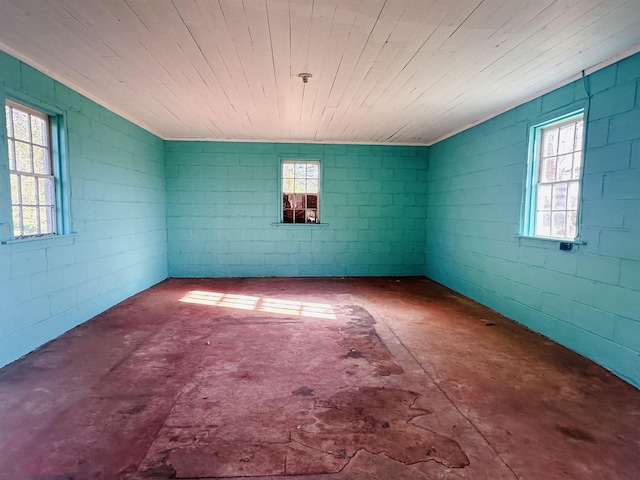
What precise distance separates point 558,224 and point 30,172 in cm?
553

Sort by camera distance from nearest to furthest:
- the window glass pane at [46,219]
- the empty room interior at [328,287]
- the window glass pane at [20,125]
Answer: the empty room interior at [328,287] < the window glass pane at [20,125] < the window glass pane at [46,219]

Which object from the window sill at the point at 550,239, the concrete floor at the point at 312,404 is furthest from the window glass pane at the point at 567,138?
the concrete floor at the point at 312,404

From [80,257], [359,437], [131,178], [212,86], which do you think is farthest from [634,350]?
[131,178]

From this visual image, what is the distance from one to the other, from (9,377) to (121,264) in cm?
245

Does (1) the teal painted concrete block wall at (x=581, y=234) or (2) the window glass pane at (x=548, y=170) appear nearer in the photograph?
(1) the teal painted concrete block wall at (x=581, y=234)

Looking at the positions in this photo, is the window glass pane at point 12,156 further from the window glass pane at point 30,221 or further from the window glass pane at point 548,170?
the window glass pane at point 548,170

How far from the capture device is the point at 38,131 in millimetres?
3617

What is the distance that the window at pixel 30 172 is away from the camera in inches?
128

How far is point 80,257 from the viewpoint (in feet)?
13.4

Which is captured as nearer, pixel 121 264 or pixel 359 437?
pixel 359 437

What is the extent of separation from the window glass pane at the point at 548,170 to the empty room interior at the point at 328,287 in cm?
4

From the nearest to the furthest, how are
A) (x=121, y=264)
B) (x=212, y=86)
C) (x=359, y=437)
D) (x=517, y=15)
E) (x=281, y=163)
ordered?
(x=359, y=437) → (x=517, y=15) → (x=212, y=86) → (x=121, y=264) → (x=281, y=163)

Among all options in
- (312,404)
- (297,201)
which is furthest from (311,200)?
(312,404)

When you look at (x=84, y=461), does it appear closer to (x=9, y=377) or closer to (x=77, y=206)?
(x=9, y=377)
